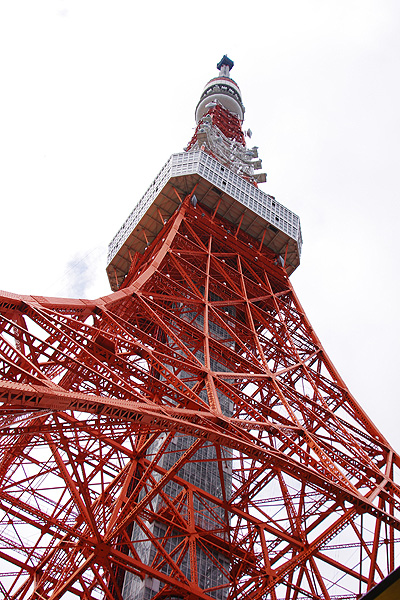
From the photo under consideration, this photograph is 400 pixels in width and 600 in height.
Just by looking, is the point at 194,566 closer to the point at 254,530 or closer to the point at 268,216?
the point at 254,530

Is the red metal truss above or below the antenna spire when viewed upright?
below

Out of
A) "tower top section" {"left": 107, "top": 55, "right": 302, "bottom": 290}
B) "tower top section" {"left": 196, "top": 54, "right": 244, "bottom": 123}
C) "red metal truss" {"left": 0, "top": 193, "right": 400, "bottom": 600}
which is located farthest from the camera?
"tower top section" {"left": 196, "top": 54, "right": 244, "bottom": 123}

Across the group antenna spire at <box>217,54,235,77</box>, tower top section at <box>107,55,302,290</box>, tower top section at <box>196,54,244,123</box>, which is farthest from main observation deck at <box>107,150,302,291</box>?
antenna spire at <box>217,54,235,77</box>

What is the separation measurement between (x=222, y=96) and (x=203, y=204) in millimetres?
19937

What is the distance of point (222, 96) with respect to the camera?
4644 centimetres

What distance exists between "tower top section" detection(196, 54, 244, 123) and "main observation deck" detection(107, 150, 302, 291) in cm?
1658

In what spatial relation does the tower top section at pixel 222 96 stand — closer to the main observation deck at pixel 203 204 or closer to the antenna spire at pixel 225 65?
the antenna spire at pixel 225 65

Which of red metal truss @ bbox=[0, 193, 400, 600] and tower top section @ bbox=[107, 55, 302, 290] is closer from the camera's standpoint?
red metal truss @ bbox=[0, 193, 400, 600]

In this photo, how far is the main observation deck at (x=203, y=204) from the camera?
96.0 feet

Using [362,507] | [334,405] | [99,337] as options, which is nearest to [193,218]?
[334,405]

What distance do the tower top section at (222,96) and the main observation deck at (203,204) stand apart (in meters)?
16.6

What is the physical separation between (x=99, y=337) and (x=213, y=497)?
26.5 ft

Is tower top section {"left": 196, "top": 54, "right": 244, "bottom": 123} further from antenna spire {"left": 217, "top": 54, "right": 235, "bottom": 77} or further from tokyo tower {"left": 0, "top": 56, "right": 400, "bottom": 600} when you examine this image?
tokyo tower {"left": 0, "top": 56, "right": 400, "bottom": 600}

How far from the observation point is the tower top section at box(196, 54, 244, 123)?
151ft
